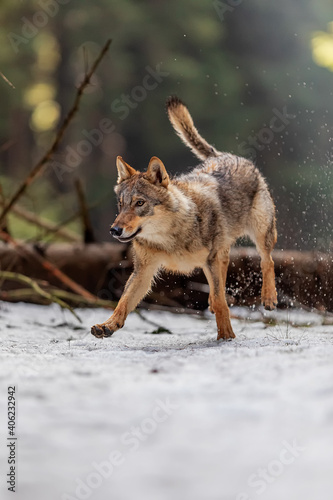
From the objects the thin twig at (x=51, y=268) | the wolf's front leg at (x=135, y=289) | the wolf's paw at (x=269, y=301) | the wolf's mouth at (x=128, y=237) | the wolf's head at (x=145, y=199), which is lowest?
the thin twig at (x=51, y=268)

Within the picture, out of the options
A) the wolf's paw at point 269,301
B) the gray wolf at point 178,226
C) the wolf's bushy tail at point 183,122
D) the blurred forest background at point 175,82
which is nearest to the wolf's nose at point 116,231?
the gray wolf at point 178,226

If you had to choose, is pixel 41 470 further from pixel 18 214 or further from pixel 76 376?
pixel 18 214

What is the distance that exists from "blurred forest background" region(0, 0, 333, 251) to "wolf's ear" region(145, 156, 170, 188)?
29.6ft

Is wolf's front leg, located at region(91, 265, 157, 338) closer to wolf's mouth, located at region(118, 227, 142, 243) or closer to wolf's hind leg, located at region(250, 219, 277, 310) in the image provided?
wolf's mouth, located at region(118, 227, 142, 243)

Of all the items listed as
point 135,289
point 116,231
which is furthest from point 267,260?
point 116,231

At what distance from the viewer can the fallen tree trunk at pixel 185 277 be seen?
753 cm

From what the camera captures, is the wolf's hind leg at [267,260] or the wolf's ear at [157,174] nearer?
the wolf's ear at [157,174]

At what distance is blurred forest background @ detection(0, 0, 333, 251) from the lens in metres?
16.3

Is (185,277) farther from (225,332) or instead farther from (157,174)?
(157,174)

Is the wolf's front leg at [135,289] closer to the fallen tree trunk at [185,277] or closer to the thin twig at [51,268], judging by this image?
the thin twig at [51,268]

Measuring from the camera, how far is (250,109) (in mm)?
17109

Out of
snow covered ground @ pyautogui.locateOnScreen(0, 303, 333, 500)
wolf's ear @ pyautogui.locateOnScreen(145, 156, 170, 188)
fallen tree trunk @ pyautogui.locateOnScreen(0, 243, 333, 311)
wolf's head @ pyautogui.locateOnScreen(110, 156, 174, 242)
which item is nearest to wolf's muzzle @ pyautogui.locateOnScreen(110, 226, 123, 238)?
wolf's head @ pyautogui.locateOnScreen(110, 156, 174, 242)

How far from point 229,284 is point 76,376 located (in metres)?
4.89

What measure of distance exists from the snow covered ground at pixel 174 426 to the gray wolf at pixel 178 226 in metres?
1.25
